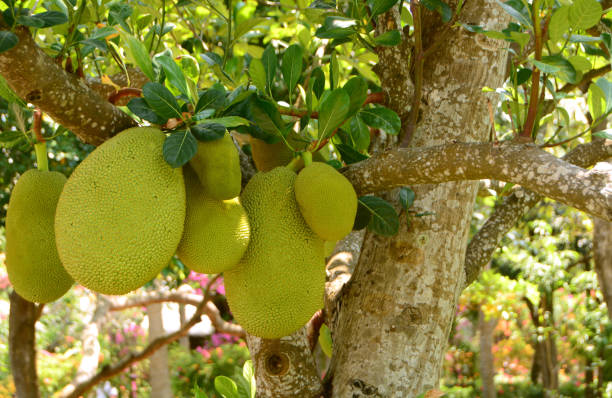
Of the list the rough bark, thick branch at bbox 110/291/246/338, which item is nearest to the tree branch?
thick branch at bbox 110/291/246/338

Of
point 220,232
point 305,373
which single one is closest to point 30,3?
point 220,232

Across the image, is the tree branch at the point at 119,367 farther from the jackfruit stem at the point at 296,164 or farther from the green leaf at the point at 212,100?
the green leaf at the point at 212,100

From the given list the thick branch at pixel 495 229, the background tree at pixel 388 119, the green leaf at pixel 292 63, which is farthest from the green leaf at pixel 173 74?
the thick branch at pixel 495 229

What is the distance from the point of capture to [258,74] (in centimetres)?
95

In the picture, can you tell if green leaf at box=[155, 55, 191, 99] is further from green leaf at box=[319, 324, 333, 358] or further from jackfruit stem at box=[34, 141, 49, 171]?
green leaf at box=[319, 324, 333, 358]

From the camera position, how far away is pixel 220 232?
830 millimetres

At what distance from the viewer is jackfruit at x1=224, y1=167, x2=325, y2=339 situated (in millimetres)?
853

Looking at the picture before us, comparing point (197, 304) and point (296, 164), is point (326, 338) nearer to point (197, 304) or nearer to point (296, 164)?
point (296, 164)

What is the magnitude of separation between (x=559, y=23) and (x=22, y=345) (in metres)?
2.09

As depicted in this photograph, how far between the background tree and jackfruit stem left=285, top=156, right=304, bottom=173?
0.03 m

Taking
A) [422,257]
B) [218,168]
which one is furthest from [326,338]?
[218,168]

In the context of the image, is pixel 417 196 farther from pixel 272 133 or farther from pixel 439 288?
pixel 272 133

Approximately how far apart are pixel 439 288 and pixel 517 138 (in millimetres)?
377

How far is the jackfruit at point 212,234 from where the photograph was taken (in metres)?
0.82
